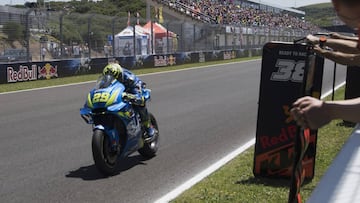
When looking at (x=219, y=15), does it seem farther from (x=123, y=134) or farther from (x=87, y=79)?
(x=123, y=134)

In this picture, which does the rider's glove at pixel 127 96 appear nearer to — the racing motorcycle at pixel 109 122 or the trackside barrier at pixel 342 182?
the racing motorcycle at pixel 109 122

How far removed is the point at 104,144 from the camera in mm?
6758

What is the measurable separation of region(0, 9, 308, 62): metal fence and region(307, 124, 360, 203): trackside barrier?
700 inches

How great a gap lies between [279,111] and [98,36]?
75.5 feet

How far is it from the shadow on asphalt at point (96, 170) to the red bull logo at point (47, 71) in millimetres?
14973

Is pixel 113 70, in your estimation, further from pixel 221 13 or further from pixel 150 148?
pixel 221 13

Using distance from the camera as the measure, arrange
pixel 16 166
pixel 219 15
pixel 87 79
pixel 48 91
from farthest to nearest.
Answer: pixel 219 15
pixel 87 79
pixel 48 91
pixel 16 166

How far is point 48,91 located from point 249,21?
66.9 metres

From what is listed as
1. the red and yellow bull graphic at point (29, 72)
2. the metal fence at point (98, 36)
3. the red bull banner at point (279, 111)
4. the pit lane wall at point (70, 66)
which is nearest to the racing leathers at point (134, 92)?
the red bull banner at point (279, 111)

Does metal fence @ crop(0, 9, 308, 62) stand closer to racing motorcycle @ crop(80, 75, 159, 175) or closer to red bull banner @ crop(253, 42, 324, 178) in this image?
racing motorcycle @ crop(80, 75, 159, 175)

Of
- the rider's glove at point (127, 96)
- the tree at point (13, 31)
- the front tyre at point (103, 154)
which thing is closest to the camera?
the front tyre at point (103, 154)

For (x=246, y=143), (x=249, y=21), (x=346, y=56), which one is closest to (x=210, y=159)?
(x=246, y=143)

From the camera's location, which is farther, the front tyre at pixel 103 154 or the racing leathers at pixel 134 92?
the racing leathers at pixel 134 92

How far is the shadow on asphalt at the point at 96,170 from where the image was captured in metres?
7.00
